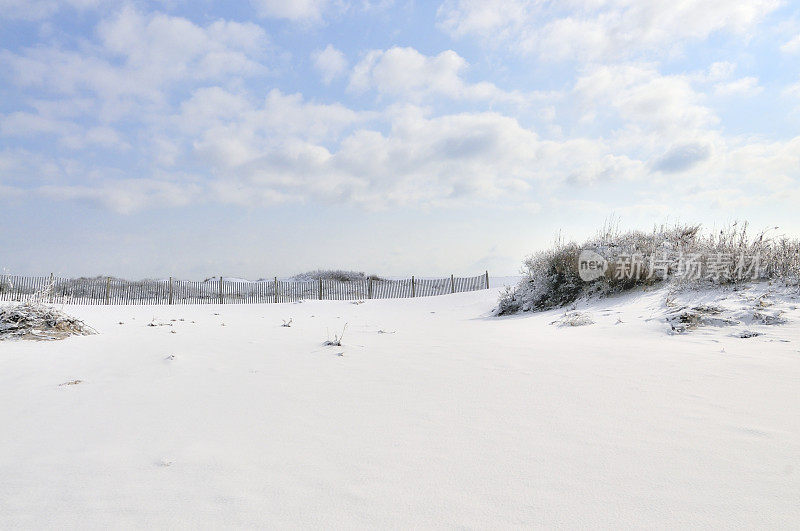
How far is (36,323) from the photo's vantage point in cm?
576

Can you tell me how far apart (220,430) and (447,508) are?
4.49 ft

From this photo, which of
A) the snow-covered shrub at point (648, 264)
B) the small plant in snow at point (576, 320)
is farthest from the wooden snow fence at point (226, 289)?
the small plant in snow at point (576, 320)

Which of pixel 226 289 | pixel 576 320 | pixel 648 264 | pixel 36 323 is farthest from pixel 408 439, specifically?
pixel 226 289

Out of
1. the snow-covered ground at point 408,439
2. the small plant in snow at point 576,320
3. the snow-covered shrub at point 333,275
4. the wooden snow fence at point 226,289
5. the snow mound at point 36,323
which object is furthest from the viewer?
the snow-covered shrub at point 333,275

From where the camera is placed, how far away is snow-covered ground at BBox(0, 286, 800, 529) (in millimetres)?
1475

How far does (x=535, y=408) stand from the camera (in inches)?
100

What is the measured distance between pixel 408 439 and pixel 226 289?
26.7 metres

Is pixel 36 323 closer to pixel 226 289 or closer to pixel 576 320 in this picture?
pixel 576 320

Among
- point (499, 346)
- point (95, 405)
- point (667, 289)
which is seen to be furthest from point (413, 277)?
point (95, 405)

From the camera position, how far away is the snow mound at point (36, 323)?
552 centimetres

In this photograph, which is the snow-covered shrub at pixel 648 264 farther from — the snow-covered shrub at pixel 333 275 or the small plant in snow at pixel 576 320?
the snow-covered shrub at pixel 333 275

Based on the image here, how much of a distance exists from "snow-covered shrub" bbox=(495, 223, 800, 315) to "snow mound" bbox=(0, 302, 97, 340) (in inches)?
335

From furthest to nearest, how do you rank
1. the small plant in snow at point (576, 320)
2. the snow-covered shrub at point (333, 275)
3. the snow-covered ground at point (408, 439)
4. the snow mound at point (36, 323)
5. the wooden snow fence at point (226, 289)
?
the snow-covered shrub at point (333, 275) → the wooden snow fence at point (226, 289) → the small plant in snow at point (576, 320) → the snow mound at point (36, 323) → the snow-covered ground at point (408, 439)

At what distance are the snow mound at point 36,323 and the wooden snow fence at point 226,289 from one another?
62.4ft
